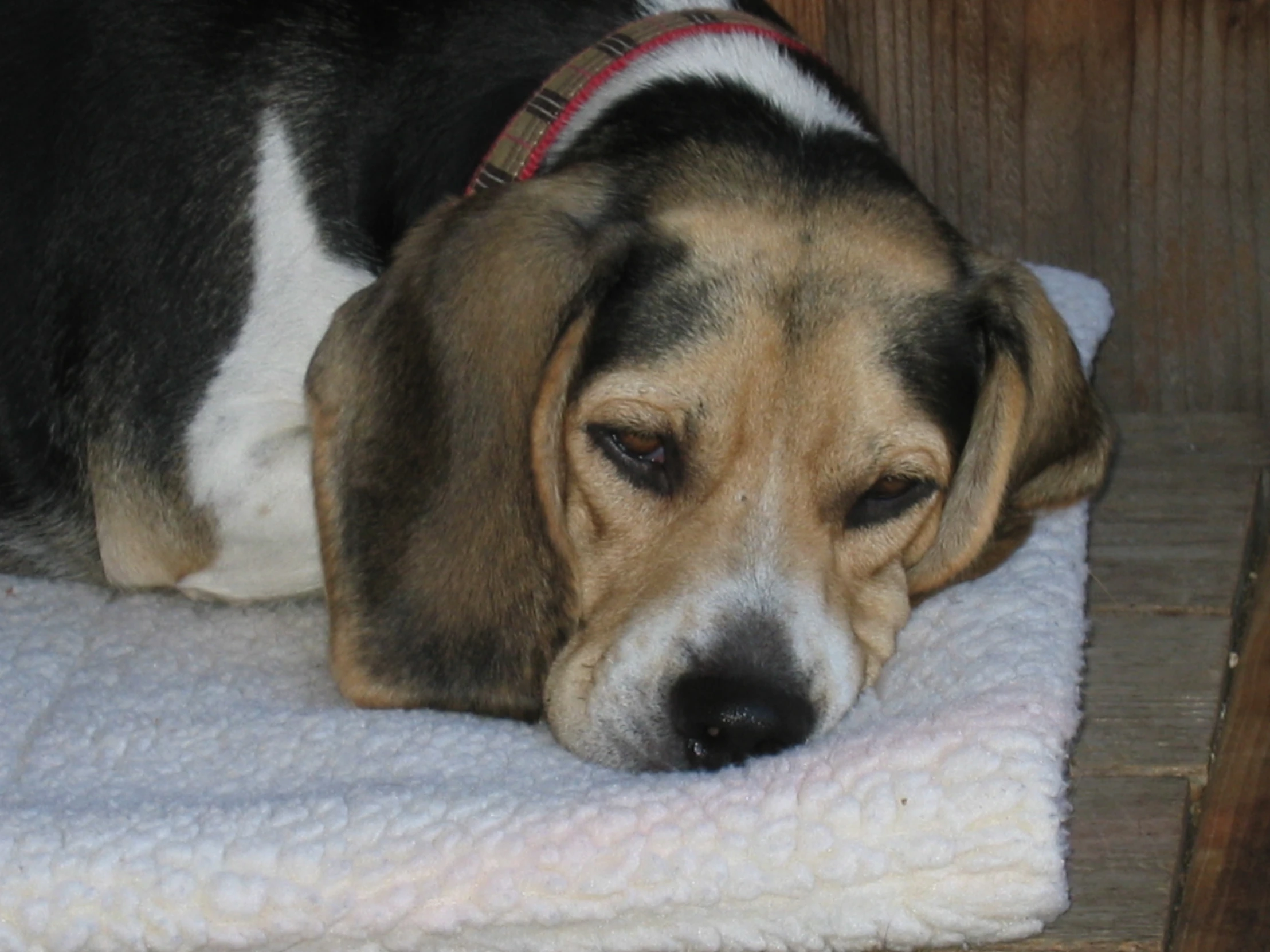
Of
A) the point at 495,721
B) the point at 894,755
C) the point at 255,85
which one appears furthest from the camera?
the point at 255,85

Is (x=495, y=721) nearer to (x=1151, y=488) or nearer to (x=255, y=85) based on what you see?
(x=255, y=85)

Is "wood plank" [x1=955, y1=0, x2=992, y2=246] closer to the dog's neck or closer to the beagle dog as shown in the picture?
the beagle dog

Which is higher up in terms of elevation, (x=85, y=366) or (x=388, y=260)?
(x=388, y=260)

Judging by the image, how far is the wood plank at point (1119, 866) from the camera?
317 cm

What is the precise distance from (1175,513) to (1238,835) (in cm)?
128

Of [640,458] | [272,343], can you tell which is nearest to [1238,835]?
[640,458]

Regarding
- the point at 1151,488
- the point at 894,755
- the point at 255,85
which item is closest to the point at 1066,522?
the point at 1151,488

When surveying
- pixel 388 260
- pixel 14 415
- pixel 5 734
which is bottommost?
pixel 5 734

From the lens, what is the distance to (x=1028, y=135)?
16.3 feet

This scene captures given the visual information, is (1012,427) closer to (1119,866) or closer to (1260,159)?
(1119,866)

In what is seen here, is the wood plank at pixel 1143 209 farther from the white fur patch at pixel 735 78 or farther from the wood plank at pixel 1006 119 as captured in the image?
the white fur patch at pixel 735 78

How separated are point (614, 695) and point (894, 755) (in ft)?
1.46

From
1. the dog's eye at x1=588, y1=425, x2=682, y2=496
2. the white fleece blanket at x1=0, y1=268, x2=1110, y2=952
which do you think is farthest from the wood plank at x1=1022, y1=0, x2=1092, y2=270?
the dog's eye at x1=588, y1=425, x2=682, y2=496

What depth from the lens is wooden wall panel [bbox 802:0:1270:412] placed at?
15.8ft
